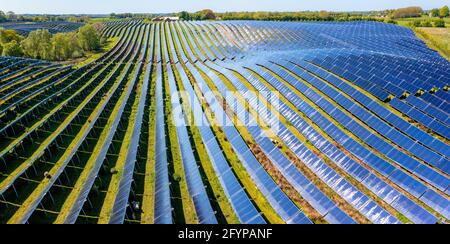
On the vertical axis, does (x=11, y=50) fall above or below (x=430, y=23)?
above

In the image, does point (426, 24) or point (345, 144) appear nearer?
point (345, 144)

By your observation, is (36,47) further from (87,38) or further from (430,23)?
(430,23)

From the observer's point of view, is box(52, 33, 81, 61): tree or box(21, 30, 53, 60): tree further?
box(52, 33, 81, 61): tree

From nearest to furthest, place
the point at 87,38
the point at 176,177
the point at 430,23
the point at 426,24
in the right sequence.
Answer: the point at 176,177
the point at 87,38
the point at 426,24
the point at 430,23

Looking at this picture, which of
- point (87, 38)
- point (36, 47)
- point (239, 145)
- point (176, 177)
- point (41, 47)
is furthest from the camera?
point (87, 38)

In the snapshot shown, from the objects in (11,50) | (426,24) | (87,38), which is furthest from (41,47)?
(426,24)

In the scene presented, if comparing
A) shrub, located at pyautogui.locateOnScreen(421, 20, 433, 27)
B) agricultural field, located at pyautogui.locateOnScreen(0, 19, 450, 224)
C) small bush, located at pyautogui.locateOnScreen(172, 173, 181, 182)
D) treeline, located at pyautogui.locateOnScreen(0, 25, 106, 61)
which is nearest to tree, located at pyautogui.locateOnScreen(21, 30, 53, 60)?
treeline, located at pyautogui.locateOnScreen(0, 25, 106, 61)

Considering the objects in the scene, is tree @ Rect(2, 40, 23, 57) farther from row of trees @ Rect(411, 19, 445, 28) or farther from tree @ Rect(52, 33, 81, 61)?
row of trees @ Rect(411, 19, 445, 28)

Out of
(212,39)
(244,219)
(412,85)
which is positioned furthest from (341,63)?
(212,39)
